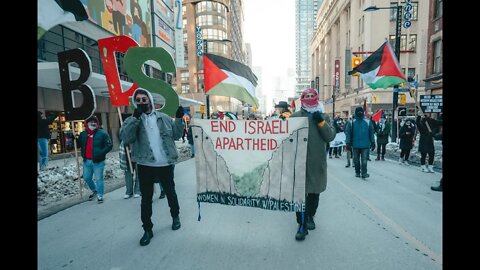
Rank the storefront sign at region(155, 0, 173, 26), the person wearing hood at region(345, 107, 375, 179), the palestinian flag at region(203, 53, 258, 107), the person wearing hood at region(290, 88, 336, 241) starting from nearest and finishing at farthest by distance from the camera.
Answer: the person wearing hood at region(290, 88, 336, 241) → the palestinian flag at region(203, 53, 258, 107) → the person wearing hood at region(345, 107, 375, 179) → the storefront sign at region(155, 0, 173, 26)

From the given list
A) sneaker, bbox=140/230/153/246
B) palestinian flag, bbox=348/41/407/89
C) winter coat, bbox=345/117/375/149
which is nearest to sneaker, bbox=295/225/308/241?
sneaker, bbox=140/230/153/246

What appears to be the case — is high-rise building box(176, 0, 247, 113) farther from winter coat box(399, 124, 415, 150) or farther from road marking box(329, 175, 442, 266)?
road marking box(329, 175, 442, 266)

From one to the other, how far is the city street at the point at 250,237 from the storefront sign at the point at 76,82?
5.96 ft

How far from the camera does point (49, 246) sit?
10.9 ft

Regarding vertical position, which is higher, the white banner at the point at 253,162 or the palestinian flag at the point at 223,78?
the palestinian flag at the point at 223,78

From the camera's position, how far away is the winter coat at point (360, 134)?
7074 millimetres

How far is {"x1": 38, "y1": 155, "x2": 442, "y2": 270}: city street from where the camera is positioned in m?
2.81

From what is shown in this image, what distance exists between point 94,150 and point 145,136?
7.53 feet

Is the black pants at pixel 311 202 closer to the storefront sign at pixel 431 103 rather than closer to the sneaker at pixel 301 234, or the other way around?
the sneaker at pixel 301 234

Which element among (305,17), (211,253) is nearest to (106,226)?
(211,253)

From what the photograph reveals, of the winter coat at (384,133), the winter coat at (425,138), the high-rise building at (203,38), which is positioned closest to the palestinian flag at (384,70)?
the winter coat at (425,138)

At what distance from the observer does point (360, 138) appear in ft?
23.3

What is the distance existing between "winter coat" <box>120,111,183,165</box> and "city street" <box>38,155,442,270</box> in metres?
1.10
